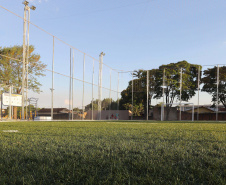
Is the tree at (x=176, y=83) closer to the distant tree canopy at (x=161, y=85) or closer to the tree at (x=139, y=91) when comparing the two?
the distant tree canopy at (x=161, y=85)

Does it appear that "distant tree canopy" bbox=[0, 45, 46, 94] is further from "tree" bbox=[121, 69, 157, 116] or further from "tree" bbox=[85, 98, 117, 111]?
"tree" bbox=[121, 69, 157, 116]

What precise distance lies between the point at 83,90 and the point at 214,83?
47.3ft

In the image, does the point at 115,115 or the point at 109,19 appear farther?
the point at 115,115

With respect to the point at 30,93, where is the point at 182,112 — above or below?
below

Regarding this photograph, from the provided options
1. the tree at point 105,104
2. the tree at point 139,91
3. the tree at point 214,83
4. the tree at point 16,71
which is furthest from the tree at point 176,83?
the tree at point 16,71

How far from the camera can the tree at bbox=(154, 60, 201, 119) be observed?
24531 mm

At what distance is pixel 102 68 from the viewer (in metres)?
23.7

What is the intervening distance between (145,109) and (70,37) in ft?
43.0

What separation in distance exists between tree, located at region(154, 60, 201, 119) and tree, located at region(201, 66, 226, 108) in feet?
3.54

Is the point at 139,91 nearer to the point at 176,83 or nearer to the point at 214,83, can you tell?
the point at 176,83

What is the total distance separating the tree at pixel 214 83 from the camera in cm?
2314

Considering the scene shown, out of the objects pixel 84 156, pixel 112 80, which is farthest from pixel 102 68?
pixel 84 156

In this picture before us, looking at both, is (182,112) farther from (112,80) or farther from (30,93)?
(30,93)

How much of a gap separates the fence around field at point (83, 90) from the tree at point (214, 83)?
0.17 m
